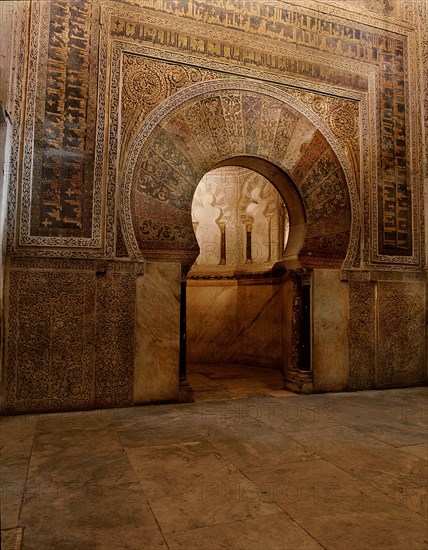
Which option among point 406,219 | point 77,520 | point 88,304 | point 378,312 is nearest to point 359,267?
point 378,312

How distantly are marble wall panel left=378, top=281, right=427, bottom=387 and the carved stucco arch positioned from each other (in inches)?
32.7

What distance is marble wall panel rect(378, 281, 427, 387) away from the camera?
5391mm

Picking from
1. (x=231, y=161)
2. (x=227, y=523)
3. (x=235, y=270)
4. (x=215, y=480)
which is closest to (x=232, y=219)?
(x=235, y=270)

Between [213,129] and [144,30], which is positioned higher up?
[144,30]

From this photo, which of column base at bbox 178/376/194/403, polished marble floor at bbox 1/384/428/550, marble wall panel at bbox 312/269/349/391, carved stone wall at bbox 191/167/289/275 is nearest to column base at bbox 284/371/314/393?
marble wall panel at bbox 312/269/349/391

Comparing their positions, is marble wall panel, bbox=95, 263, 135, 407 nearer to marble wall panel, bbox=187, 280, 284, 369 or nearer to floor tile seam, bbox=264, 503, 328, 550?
floor tile seam, bbox=264, 503, 328, 550

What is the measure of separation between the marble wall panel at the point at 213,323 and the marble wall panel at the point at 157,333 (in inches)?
123

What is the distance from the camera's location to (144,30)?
464 centimetres

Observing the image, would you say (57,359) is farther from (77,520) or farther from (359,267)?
(359,267)

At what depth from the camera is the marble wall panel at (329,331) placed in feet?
16.7

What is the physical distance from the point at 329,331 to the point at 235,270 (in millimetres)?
2916

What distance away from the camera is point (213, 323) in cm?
764

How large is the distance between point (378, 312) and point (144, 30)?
4336mm

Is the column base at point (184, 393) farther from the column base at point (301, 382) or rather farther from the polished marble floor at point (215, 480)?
the column base at point (301, 382)
